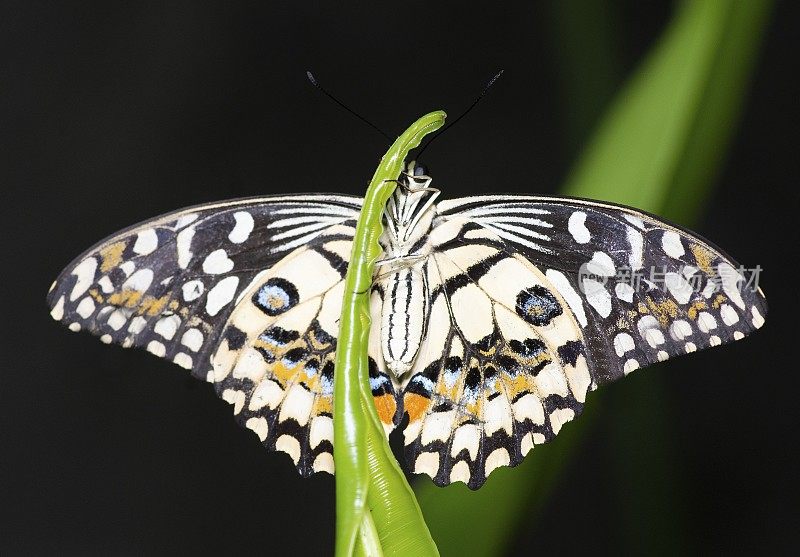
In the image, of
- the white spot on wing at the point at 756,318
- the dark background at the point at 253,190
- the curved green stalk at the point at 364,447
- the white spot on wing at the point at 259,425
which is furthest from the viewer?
the dark background at the point at 253,190

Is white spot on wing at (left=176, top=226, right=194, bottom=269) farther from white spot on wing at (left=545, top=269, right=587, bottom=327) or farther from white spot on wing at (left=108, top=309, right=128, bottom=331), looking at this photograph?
white spot on wing at (left=545, top=269, right=587, bottom=327)

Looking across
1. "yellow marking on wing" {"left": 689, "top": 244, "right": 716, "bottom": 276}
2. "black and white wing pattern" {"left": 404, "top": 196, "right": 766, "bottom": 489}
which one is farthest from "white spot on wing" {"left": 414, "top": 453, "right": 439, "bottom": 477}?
"yellow marking on wing" {"left": 689, "top": 244, "right": 716, "bottom": 276}

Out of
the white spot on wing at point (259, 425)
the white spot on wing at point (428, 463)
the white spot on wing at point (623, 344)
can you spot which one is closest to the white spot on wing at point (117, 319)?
the white spot on wing at point (259, 425)

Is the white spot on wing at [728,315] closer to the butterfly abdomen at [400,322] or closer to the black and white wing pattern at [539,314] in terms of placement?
the black and white wing pattern at [539,314]

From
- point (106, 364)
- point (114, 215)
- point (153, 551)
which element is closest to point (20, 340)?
point (106, 364)

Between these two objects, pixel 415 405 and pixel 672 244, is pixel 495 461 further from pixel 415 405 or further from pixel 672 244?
pixel 672 244

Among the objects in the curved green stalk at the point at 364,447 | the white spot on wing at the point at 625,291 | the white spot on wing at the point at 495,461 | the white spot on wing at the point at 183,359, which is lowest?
the curved green stalk at the point at 364,447
